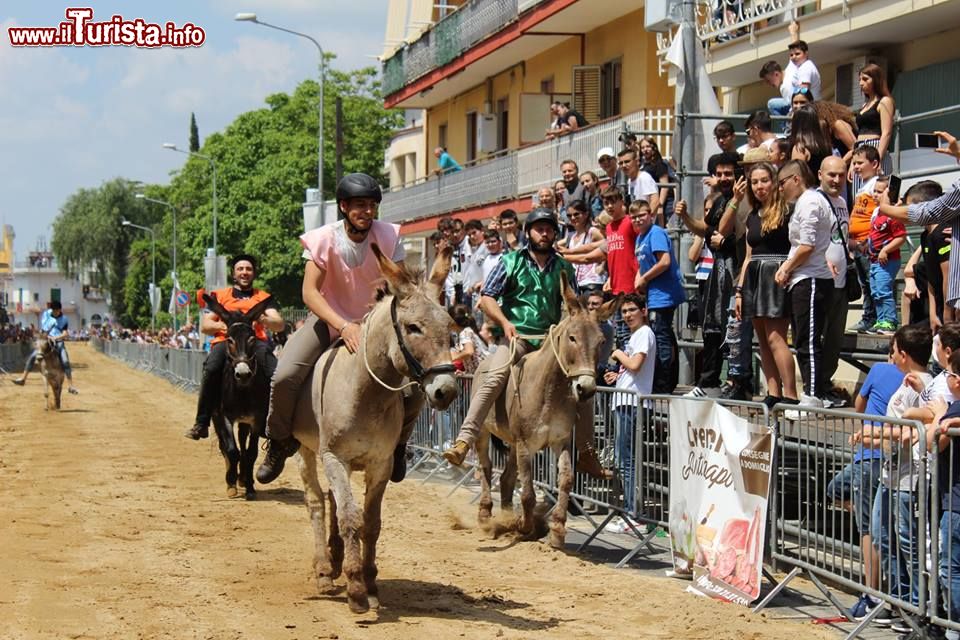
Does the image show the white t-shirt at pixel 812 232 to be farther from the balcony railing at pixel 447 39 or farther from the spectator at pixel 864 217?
the balcony railing at pixel 447 39

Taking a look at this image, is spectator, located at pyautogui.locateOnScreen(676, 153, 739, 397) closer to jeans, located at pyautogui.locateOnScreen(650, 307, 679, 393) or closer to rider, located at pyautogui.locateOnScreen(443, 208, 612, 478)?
jeans, located at pyautogui.locateOnScreen(650, 307, 679, 393)

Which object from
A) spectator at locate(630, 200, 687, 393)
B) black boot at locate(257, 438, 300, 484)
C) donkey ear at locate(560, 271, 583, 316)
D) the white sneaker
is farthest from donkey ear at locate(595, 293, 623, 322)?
black boot at locate(257, 438, 300, 484)

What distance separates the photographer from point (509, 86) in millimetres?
39031

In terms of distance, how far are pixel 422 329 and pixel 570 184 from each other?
1027cm

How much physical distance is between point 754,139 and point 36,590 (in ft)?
28.4

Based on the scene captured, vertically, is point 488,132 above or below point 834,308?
above

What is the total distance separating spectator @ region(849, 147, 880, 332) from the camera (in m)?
13.2

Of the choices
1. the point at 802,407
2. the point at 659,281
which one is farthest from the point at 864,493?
the point at 659,281

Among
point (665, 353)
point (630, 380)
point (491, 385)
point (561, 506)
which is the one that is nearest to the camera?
point (561, 506)

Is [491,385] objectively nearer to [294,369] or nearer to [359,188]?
[294,369]

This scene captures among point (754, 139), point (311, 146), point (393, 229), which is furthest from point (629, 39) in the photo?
point (311, 146)

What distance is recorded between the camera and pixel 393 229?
1035 cm

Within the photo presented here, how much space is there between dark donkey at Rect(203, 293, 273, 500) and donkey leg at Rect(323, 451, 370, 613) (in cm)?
601

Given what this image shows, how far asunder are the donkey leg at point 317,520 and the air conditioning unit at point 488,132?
96.5 ft
